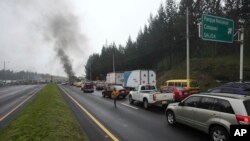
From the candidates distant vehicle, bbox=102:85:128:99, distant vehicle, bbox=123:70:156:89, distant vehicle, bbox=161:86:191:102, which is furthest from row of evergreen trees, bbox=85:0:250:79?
distant vehicle, bbox=161:86:191:102

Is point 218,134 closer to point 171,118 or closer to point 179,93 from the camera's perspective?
point 171,118

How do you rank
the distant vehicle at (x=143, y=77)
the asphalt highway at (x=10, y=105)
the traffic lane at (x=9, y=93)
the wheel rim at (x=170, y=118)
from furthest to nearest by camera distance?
the distant vehicle at (x=143, y=77) → the traffic lane at (x=9, y=93) → the asphalt highway at (x=10, y=105) → the wheel rim at (x=170, y=118)

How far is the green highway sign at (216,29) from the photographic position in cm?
2106

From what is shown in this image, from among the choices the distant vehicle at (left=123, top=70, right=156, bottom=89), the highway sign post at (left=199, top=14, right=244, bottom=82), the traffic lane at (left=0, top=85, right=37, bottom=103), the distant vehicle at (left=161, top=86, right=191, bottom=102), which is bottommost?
the traffic lane at (left=0, top=85, right=37, bottom=103)

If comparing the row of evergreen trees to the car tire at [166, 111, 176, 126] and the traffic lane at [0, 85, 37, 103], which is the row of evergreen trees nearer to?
the traffic lane at [0, 85, 37, 103]

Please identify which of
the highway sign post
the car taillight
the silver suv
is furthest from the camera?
the highway sign post

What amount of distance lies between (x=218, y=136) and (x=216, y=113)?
0.71 meters

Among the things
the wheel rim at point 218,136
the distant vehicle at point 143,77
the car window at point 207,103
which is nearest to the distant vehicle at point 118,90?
the distant vehicle at point 143,77

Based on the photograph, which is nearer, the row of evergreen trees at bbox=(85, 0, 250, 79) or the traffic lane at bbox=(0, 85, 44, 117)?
the traffic lane at bbox=(0, 85, 44, 117)

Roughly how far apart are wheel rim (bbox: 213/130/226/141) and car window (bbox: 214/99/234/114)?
0.68m

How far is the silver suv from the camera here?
319 inches

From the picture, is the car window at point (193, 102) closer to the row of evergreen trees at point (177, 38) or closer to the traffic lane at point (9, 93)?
the traffic lane at point (9, 93)

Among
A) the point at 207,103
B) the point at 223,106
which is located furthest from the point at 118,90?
the point at 223,106

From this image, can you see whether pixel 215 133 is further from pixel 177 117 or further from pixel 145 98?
pixel 145 98
